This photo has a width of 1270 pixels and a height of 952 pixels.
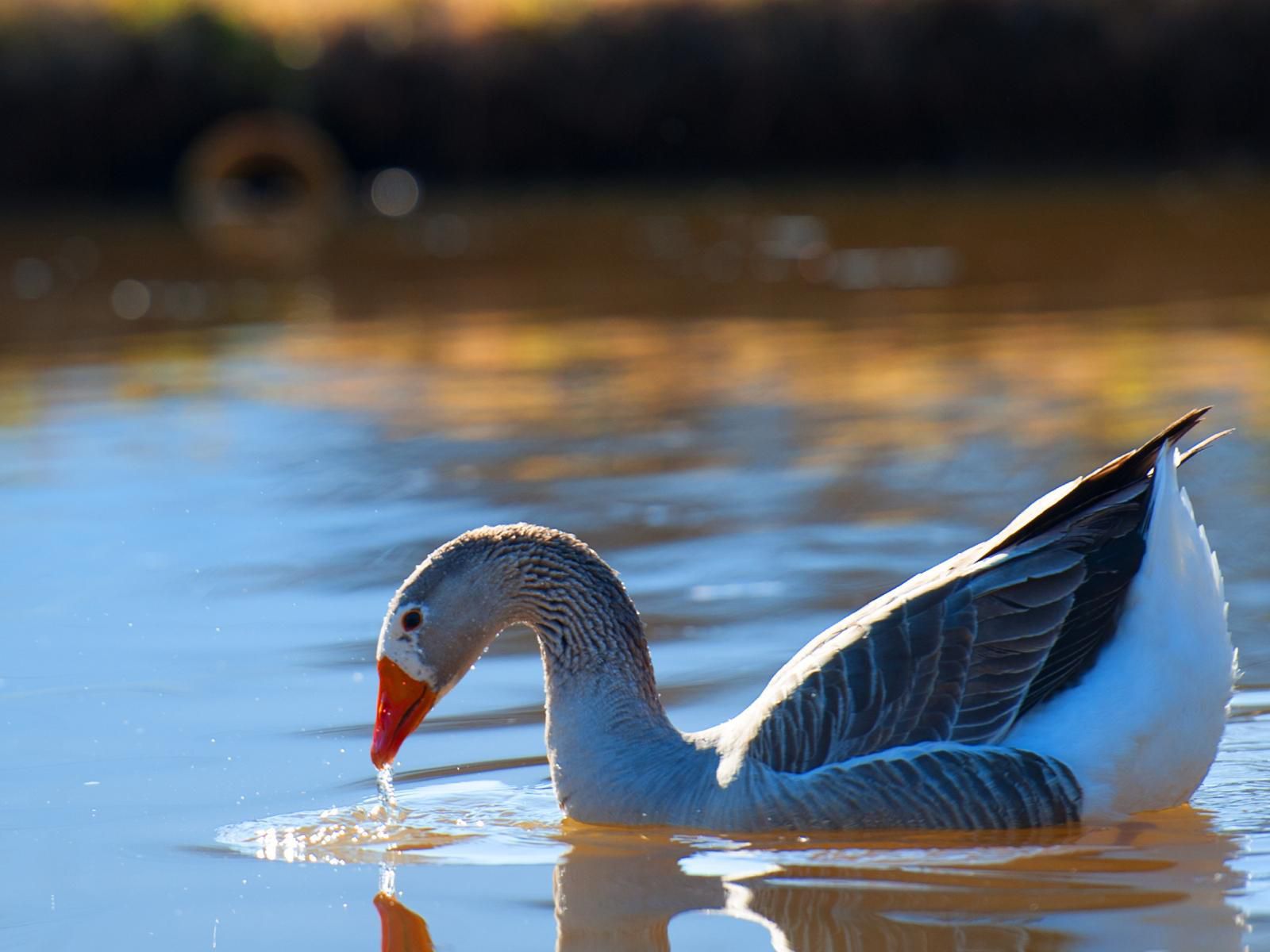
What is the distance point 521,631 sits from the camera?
7.25m

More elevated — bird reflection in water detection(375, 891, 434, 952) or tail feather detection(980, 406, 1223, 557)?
tail feather detection(980, 406, 1223, 557)

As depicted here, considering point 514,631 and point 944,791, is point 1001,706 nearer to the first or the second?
point 944,791

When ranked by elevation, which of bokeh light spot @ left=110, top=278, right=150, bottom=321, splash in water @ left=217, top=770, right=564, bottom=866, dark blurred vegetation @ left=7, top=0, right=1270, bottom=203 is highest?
dark blurred vegetation @ left=7, top=0, right=1270, bottom=203

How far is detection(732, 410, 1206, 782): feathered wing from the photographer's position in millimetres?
4965

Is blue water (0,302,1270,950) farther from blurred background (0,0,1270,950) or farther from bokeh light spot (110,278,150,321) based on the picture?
bokeh light spot (110,278,150,321)

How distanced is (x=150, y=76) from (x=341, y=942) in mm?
25637

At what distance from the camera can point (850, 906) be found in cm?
450

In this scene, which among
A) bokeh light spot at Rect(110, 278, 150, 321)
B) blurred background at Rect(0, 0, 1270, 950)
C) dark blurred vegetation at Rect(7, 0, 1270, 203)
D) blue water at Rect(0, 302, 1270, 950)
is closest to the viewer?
blue water at Rect(0, 302, 1270, 950)

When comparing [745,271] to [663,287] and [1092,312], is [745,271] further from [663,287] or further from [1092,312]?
[1092,312]

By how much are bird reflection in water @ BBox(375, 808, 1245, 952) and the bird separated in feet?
0.27

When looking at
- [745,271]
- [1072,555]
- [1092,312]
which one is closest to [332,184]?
[745,271]

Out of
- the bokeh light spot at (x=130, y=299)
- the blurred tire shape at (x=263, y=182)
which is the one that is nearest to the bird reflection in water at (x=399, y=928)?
the bokeh light spot at (x=130, y=299)

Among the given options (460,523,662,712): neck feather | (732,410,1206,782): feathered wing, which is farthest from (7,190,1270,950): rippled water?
(460,523,662,712): neck feather

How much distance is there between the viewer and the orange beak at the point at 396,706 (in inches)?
209
